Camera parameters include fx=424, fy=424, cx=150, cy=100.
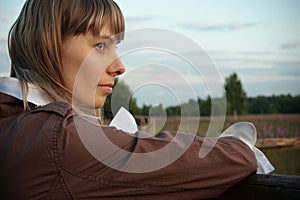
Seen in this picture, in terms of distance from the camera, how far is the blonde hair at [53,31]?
3.43 feet

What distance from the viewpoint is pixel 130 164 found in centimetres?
80

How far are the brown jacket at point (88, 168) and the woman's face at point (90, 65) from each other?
223 mm

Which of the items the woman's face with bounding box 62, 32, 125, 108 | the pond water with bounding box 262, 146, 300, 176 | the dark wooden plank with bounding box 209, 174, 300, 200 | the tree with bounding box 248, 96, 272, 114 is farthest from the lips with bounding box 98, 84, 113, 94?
the tree with bounding box 248, 96, 272, 114

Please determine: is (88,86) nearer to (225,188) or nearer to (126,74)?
(126,74)

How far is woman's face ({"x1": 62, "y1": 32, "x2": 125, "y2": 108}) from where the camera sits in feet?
3.40

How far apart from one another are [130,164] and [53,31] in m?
0.43

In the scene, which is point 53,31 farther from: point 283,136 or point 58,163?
point 283,136

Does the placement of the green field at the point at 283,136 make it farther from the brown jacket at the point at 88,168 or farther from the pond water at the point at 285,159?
the brown jacket at the point at 88,168

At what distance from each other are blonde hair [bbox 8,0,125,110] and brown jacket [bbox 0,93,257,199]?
0.70 ft

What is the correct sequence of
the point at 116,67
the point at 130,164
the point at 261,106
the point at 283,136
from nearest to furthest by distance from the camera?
the point at 130,164, the point at 116,67, the point at 283,136, the point at 261,106

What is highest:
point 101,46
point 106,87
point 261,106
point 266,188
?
point 101,46

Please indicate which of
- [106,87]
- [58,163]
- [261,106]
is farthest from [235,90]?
[58,163]

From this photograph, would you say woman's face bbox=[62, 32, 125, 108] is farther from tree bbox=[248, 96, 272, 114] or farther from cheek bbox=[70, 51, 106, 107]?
tree bbox=[248, 96, 272, 114]

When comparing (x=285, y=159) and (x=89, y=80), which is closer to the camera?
(x=89, y=80)
